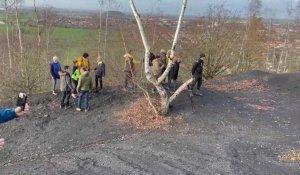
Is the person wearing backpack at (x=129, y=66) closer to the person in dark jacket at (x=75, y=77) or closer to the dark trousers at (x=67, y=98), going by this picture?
the person in dark jacket at (x=75, y=77)

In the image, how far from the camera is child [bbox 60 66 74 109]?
1655 cm

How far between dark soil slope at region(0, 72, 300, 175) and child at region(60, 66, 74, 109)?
576mm

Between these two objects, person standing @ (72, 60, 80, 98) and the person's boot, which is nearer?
person standing @ (72, 60, 80, 98)

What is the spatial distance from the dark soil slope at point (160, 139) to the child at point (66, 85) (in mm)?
576

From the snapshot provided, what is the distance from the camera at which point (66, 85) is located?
1656 centimetres

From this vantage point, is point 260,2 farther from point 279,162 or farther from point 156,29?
point 279,162

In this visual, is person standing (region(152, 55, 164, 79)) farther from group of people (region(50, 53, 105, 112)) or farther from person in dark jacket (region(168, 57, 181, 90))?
group of people (region(50, 53, 105, 112))

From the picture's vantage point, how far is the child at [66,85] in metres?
16.5

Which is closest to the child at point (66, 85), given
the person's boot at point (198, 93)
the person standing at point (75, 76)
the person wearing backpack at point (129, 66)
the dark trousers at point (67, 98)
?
the dark trousers at point (67, 98)

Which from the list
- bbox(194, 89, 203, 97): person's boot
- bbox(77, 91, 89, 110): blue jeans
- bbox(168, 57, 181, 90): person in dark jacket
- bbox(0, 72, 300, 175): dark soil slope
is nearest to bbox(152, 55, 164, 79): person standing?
bbox(0, 72, 300, 175): dark soil slope

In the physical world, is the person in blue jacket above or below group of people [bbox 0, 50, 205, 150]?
above

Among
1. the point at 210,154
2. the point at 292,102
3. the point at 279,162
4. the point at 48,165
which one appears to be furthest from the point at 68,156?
the point at 292,102

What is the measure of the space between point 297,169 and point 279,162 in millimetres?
660

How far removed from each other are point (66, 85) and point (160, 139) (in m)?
5.19
